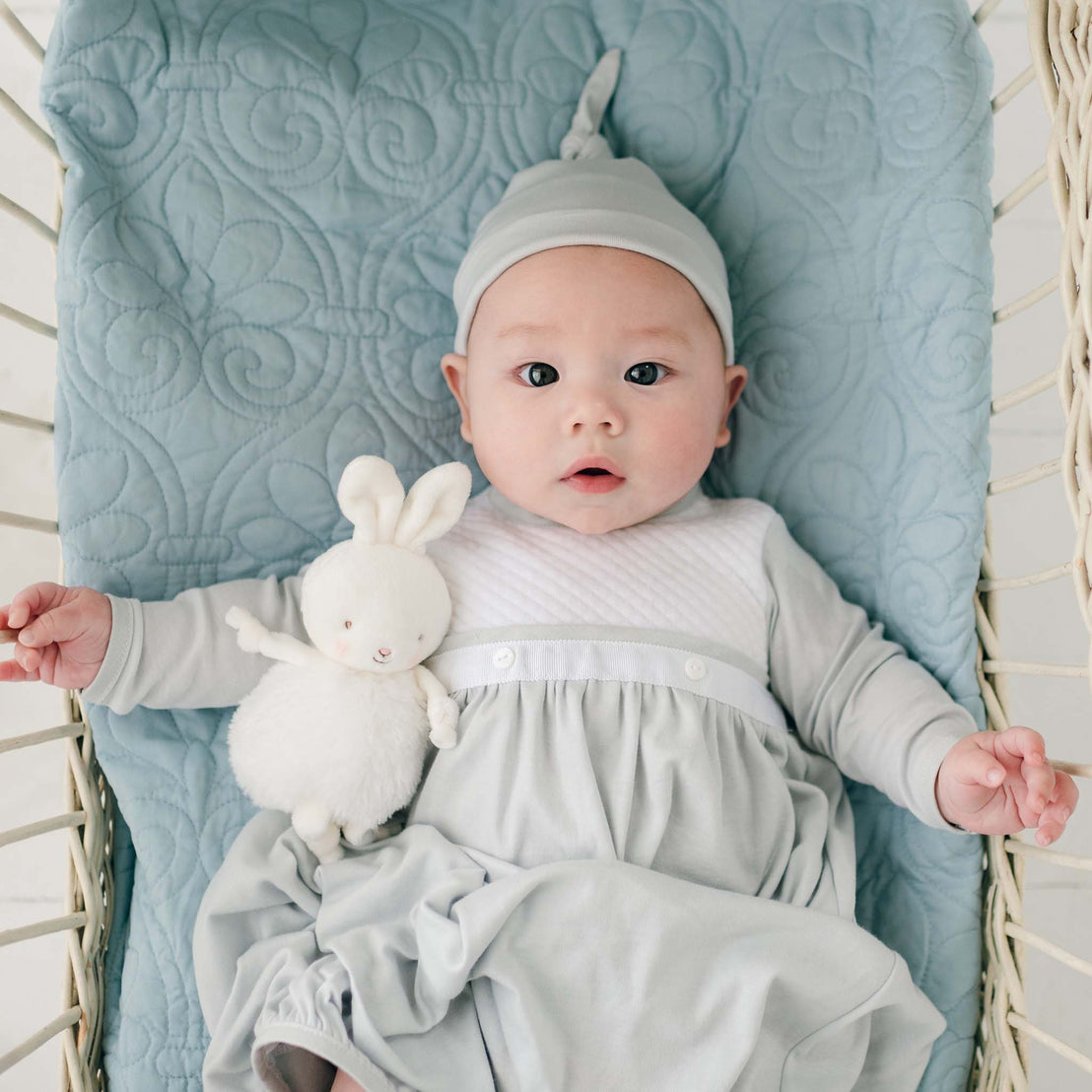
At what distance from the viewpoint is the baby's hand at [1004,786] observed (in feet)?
2.90

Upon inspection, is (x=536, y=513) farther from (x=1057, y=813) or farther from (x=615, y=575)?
(x=1057, y=813)

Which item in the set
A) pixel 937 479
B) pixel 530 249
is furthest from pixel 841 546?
pixel 530 249

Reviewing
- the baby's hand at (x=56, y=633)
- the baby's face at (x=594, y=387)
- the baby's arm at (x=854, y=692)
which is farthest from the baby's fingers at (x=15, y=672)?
the baby's arm at (x=854, y=692)

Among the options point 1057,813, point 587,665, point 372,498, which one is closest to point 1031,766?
point 1057,813

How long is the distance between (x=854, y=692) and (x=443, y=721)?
40 centimetres

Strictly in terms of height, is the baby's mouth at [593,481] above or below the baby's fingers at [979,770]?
above

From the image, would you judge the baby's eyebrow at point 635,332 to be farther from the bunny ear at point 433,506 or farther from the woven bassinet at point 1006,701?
the woven bassinet at point 1006,701

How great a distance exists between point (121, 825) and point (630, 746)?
21.6 inches

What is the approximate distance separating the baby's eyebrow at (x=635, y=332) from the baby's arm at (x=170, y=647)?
0.34 m

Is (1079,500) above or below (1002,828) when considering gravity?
above

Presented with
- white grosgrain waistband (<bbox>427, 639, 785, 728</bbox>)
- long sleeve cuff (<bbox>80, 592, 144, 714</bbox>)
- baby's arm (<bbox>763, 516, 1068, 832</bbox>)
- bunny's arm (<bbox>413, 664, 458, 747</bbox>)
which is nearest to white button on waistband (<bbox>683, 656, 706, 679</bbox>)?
white grosgrain waistband (<bbox>427, 639, 785, 728</bbox>)

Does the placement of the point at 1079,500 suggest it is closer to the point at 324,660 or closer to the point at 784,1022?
the point at 784,1022

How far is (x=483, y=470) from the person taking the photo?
113 centimetres

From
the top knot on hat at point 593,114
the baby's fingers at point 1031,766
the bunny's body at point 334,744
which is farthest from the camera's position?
the top knot on hat at point 593,114
